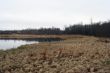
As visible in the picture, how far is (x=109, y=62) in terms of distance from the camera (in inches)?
480

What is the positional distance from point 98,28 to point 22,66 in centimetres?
7147

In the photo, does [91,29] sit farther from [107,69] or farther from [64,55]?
[107,69]

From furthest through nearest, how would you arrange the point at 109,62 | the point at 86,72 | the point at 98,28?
1. the point at 98,28
2. the point at 109,62
3. the point at 86,72

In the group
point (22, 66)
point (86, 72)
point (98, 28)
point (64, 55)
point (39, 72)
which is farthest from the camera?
point (98, 28)

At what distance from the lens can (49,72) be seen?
11.1 meters

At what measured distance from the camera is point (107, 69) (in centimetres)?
1052

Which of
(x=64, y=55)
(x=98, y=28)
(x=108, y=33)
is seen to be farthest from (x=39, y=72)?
(x=98, y=28)

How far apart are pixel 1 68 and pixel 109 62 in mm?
5860

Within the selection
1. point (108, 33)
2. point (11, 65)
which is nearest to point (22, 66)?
point (11, 65)

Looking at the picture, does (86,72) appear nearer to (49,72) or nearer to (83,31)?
(49,72)

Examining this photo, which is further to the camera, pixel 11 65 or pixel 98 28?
pixel 98 28

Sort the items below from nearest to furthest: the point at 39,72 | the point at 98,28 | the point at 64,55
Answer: the point at 39,72 → the point at 64,55 → the point at 98,28

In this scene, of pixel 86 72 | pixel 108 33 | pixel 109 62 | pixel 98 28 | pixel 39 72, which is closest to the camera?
pixel 86 72

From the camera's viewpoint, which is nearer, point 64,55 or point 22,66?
point 22,66
